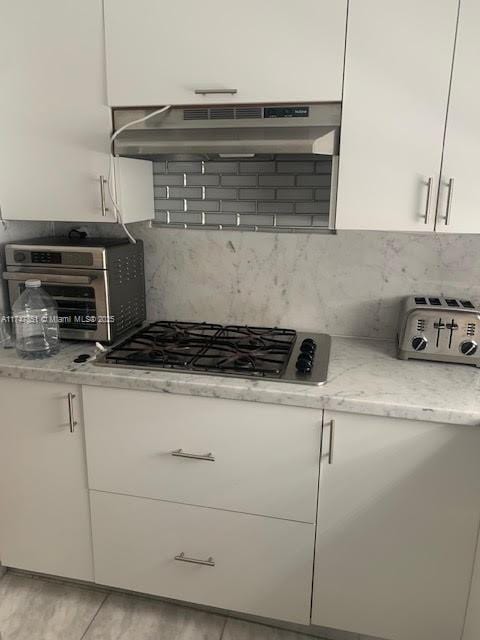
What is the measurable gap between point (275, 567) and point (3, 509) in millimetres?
1036

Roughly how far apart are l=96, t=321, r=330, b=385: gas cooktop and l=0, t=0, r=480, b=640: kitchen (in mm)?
14

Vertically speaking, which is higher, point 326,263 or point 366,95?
point 366,95

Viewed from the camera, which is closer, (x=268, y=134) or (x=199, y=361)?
(x=268, y=134)

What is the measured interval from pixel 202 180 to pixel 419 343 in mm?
1051

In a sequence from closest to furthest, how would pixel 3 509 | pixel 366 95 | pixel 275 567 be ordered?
pixel 366 95
pixel 275 567
pixel 3 509

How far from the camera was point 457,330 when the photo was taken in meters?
1.67

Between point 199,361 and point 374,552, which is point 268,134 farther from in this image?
point 374,552

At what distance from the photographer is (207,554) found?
5.55 feet

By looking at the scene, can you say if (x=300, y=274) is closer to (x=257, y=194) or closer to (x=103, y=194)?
(x=257, y=194)

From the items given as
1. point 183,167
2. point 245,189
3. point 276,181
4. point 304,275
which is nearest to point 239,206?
point 245,189

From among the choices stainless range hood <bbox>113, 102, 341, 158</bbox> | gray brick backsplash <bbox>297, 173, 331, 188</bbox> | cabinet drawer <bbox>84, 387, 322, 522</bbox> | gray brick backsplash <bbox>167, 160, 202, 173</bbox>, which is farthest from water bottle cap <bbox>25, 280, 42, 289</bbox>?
gray brick backsplash <bbox>297, 173, 331, 188</bbox>

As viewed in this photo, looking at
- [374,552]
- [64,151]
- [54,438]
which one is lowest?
[374,552]

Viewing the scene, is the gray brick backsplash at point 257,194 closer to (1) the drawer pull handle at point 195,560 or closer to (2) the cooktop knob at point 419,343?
(2) the cooktop knob at point 419,343

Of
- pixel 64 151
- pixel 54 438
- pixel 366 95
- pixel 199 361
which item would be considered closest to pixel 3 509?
pixel 54 438
